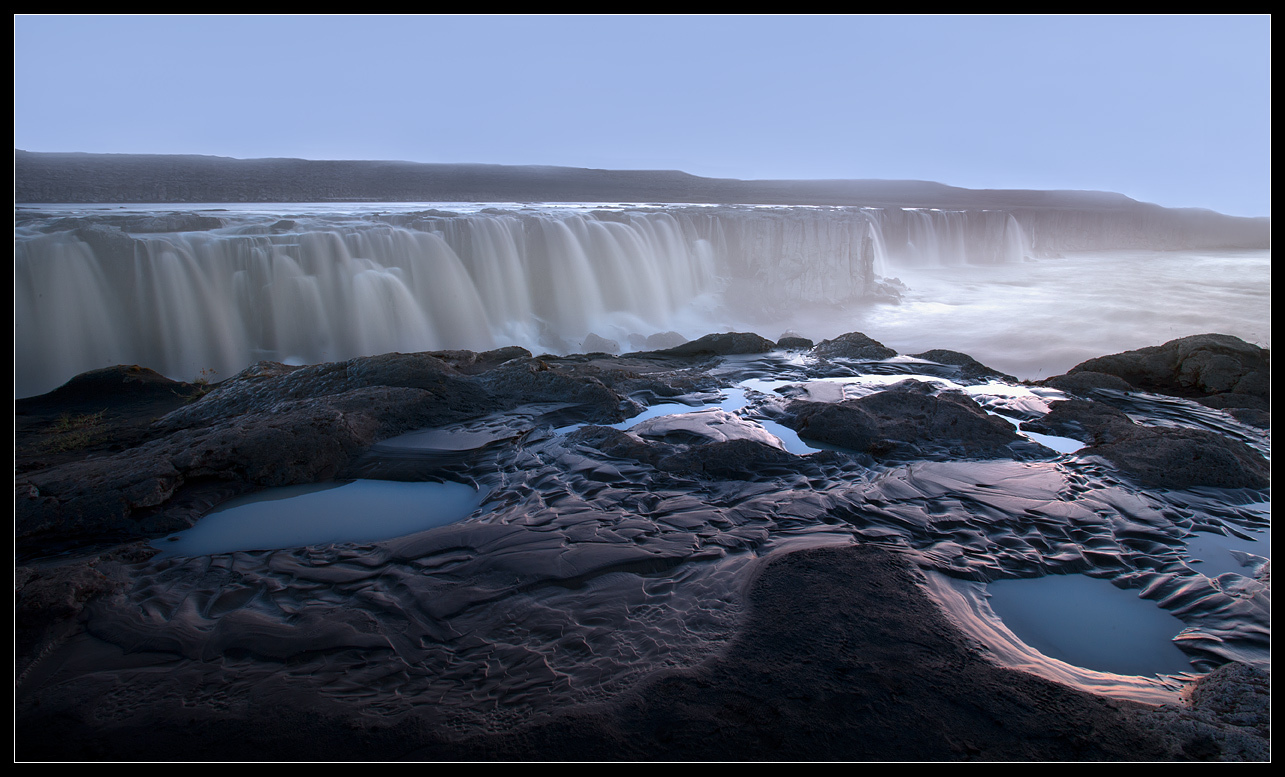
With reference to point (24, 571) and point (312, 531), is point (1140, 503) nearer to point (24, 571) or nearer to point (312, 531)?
point (312, 531)

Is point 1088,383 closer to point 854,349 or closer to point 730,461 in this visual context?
point 854,349

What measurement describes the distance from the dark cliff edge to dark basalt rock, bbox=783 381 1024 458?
2432 cm

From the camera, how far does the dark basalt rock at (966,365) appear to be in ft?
20.6

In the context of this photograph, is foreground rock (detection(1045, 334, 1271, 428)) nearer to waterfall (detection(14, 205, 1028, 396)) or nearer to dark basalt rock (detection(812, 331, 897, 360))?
dark basalt rock (detection(812, 331, 897, 360))

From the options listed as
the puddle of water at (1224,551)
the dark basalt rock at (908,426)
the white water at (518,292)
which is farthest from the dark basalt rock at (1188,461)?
the white water at (518,292)

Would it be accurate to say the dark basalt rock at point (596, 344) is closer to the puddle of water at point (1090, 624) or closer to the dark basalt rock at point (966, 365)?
the dark basalt rock at point (966, 365)

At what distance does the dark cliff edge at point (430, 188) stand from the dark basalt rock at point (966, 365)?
2203cm

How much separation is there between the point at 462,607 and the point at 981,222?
28639 mm

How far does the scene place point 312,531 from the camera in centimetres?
327

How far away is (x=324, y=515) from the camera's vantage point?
345 centimetres

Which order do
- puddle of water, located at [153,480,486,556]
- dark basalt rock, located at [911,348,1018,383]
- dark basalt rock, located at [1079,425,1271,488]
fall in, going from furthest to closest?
dark basalt rock, located at [911,348,1018,383] < dark basalt rock, located at [1079,425,1271,488] < puddle of water, located at [153,480,486,556]

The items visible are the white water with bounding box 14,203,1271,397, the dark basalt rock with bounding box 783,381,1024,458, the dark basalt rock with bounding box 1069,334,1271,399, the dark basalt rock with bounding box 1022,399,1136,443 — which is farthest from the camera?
the white water with bounding box 14,203,1271,397

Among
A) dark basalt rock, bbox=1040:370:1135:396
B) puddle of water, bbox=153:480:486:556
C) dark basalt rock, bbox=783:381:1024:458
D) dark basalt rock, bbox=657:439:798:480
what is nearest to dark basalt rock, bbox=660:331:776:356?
dark basalt rock, bbox=783:381:1024:458

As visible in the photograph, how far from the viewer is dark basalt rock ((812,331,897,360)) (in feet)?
22.8
